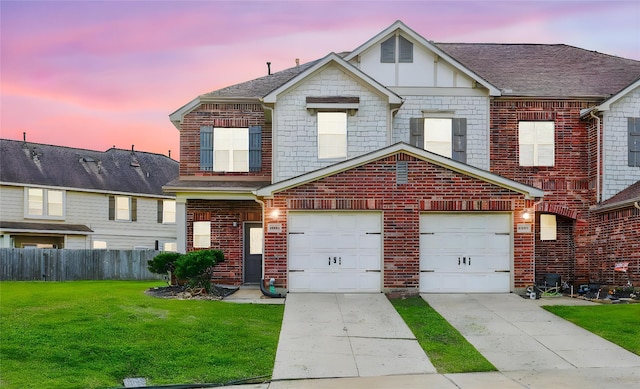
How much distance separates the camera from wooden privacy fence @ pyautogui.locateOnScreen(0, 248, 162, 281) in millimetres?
30828

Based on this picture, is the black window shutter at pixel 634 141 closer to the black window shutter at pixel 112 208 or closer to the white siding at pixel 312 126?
the white siding at pixel 312 126

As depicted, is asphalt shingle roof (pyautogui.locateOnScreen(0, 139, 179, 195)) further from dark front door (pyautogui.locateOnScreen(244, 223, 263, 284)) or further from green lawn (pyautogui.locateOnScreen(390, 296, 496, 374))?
green lawn (pyautogui.locateOnScreen(390, 296, 496, 374))

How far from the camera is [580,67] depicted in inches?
994

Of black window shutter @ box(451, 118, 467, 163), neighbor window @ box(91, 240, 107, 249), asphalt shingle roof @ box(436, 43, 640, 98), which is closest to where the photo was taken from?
black window shutter @ box(451, 118, 467, 163)

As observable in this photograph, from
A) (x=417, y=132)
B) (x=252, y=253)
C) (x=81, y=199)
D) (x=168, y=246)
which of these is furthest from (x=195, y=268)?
(x=168, y=246)

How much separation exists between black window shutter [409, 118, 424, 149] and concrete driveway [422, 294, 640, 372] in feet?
19.2

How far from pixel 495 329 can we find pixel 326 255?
5765mm

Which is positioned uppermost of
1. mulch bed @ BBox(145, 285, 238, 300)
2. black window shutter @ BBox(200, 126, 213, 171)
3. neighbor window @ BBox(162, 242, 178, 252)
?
black window shutter @ BBox(200, 126, 213, 171)

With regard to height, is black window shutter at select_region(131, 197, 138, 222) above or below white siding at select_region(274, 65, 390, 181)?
below

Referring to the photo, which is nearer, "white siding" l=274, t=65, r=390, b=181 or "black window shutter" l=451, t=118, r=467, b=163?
"white siding" l=274, t=65, r=390, b=181

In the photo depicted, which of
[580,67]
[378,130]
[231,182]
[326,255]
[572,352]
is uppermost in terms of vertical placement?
[580,67]

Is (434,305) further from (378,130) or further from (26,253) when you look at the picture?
(26,253)

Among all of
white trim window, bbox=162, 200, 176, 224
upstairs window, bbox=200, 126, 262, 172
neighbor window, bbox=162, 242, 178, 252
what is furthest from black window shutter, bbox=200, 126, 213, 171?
white trim window, bbox=162, 200, 176, 224

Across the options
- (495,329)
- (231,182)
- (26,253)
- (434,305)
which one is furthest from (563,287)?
(26,253)
